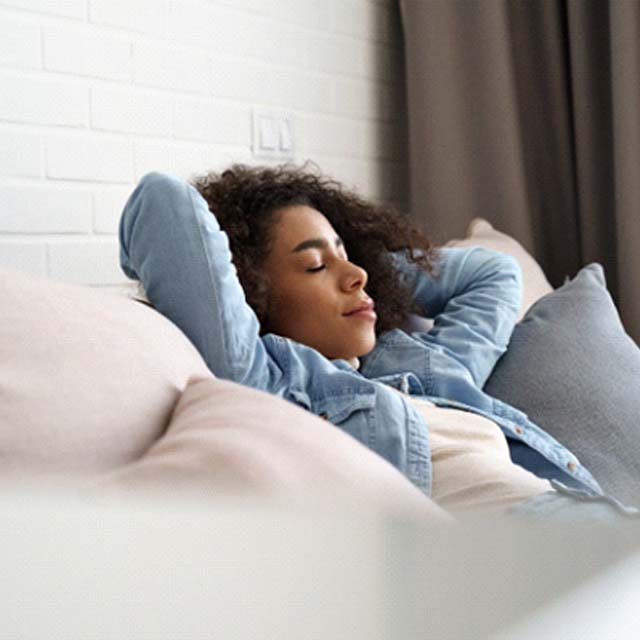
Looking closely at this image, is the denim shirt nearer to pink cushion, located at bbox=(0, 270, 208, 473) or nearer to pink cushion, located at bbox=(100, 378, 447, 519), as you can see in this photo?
pink cushion, located at bbox=(0, 270, 208, 473)

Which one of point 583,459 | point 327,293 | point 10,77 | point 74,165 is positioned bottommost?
point 583,459

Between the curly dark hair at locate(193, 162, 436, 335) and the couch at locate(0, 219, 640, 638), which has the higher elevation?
the curly dark hair at locate(193, 162, 436, 335)

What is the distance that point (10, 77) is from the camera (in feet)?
5.90

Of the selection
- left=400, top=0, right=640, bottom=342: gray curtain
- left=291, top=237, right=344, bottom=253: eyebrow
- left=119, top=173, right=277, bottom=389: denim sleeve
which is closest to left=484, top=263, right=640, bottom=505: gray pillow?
left=291, top=237, right=344, bottom=253: eyebrow

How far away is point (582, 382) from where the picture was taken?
5.08ft

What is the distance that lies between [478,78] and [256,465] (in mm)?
2388

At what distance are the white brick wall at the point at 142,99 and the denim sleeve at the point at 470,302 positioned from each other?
61 centimetres

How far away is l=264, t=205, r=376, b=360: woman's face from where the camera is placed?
1450 millimetres

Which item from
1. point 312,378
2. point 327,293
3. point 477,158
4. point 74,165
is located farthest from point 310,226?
point 477,158

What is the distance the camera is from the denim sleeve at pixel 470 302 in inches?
61.1

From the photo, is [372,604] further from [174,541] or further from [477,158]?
[477,158]

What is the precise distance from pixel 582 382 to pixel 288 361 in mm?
503

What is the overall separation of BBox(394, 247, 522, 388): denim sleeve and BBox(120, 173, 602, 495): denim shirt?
1.7 inches

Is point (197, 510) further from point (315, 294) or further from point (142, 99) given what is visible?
point (142, 99)
